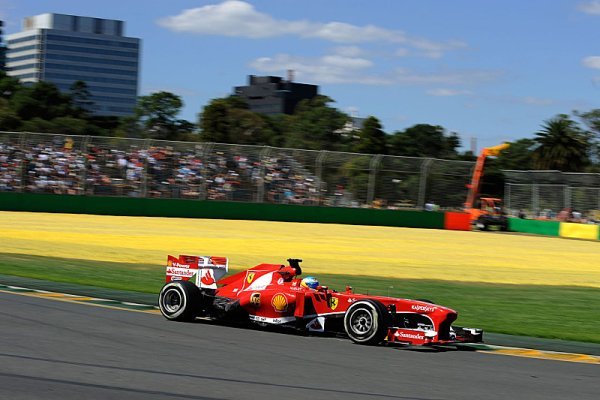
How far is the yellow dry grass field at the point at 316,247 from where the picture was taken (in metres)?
21.6

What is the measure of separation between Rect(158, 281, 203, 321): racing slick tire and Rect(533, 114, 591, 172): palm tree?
7506 cm

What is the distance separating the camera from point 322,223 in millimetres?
42844

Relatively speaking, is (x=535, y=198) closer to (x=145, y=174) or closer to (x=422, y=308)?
(x=145, y=174)

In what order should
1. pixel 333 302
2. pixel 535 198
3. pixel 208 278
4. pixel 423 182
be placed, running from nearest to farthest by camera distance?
pixel 333 302, pixel 208 278, pixel 423 182, pixel 535 198

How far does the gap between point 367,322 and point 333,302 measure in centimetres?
62

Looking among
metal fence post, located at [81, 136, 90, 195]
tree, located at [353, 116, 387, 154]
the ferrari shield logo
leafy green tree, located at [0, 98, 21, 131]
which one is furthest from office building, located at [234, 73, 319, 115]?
the ferrari shield logo


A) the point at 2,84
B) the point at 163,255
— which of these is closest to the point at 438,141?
the point at 2,84

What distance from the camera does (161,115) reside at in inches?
3888

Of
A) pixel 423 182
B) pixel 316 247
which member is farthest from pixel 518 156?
pixel 316 247

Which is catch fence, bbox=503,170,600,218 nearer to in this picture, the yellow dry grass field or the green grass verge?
the yellow dry grass field

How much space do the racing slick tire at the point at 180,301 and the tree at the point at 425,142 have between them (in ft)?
274

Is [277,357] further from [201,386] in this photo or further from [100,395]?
[100,395]

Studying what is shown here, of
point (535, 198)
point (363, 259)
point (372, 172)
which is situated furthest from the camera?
point (535, 198)

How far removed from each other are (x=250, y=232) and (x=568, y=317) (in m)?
20.3
